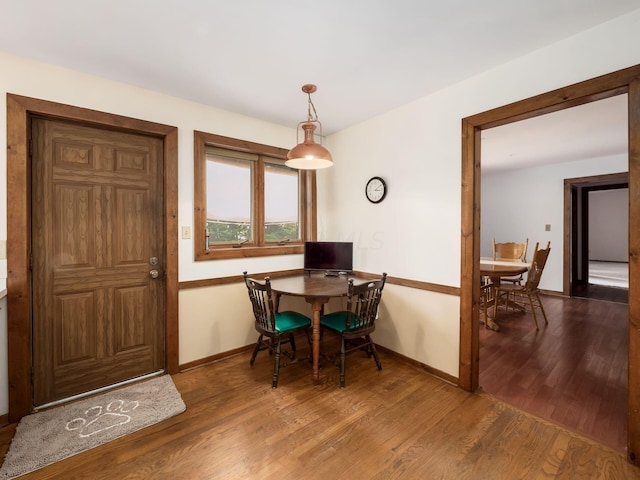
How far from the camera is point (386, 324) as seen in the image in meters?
2.99

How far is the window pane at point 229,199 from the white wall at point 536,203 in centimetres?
417

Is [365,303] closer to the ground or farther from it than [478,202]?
closer to the ground

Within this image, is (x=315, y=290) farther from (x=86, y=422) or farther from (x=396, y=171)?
(x=86, y=422)

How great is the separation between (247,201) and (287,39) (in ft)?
5.49

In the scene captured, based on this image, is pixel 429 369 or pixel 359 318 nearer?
pixel 359 318

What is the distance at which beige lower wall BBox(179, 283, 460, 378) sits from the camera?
97.2 inches

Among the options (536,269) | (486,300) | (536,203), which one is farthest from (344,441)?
(536,203)

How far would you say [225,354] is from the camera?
2.87 meters

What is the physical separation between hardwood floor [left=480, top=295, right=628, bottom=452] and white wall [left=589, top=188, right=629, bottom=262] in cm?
742

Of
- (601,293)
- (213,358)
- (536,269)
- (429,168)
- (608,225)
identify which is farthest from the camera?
(608,225)

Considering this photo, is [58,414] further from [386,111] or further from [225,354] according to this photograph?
[386,111]

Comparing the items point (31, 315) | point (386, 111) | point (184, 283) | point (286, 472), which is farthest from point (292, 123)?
point (286, 472)

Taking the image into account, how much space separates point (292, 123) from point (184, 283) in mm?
1989

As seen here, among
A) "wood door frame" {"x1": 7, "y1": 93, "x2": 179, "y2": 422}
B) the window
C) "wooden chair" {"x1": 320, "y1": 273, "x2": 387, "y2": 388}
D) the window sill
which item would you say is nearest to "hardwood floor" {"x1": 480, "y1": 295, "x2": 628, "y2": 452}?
"wooden chair" {"x1": 320, "y1": 273, "x2": 387, "y2": 388}
